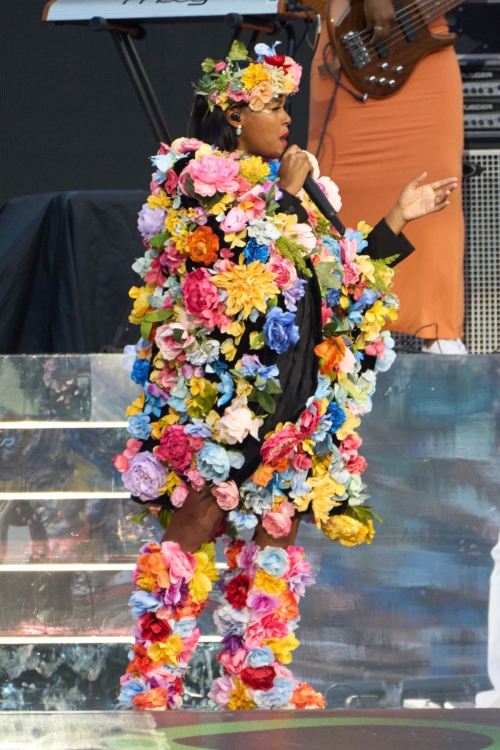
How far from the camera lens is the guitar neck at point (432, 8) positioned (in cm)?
329

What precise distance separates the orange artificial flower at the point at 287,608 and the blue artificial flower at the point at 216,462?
10.5 inches

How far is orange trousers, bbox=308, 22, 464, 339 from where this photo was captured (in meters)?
3.32

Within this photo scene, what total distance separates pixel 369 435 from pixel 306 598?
1.41ft

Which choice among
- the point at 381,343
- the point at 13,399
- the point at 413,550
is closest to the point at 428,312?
the point at 413,550

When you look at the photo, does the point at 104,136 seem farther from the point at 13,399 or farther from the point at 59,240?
the point at 13,399

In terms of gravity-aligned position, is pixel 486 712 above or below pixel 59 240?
below

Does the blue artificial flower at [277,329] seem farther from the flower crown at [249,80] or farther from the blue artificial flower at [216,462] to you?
the flower crown at [249,80]

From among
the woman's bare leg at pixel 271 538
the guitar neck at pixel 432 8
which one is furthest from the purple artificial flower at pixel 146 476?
the guitar neck at pixel 432 8

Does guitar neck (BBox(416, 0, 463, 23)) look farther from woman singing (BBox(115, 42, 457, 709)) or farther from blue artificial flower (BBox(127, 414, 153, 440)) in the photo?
blue artificial flower (BBox(127, 414, 153, 440))

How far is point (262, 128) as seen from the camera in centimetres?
221

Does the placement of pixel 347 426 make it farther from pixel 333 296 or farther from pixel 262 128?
pixel 262 128

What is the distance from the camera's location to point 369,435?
2850 mm

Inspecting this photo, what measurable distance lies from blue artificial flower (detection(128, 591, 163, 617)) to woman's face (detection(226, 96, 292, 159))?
0.88m

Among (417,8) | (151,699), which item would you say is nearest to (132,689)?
(151,699)
